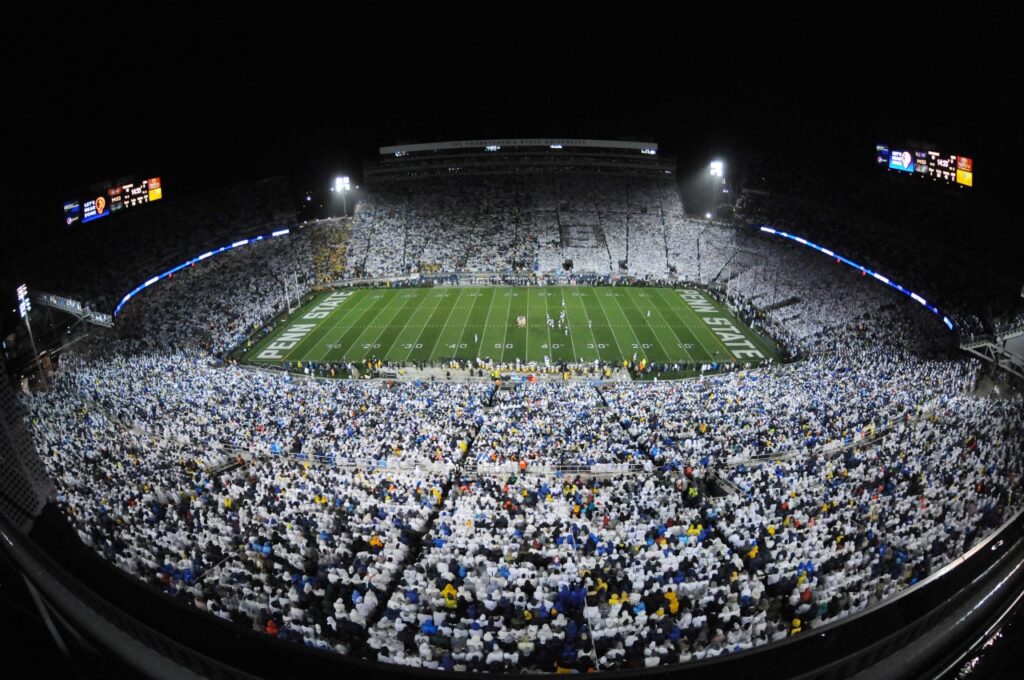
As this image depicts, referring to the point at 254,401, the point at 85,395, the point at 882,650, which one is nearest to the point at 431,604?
the point at 882,650

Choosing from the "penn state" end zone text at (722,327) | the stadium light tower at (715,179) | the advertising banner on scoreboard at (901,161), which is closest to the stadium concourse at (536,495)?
the "penn state" end zone text at (722,327)

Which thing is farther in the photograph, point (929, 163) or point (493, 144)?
point (493, 144)

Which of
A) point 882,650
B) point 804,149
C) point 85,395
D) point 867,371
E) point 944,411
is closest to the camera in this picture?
point 882,650

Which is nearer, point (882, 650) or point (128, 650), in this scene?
Result: point (128, 650)

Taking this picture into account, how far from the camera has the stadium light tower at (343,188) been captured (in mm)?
54062

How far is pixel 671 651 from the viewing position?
8.23 meters

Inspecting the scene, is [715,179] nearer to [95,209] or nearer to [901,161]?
[901,161]

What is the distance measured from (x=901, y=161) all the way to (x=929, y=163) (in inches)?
77.7

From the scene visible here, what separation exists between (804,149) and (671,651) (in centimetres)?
4775

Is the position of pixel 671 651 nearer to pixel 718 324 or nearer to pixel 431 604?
pixel 431 604

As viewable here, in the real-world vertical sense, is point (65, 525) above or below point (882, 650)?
above

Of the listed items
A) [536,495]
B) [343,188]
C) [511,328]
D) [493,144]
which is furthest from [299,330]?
[493,144]

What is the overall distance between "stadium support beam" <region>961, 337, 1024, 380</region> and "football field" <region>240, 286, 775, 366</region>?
8.19 metres

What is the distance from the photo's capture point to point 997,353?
2388cm
